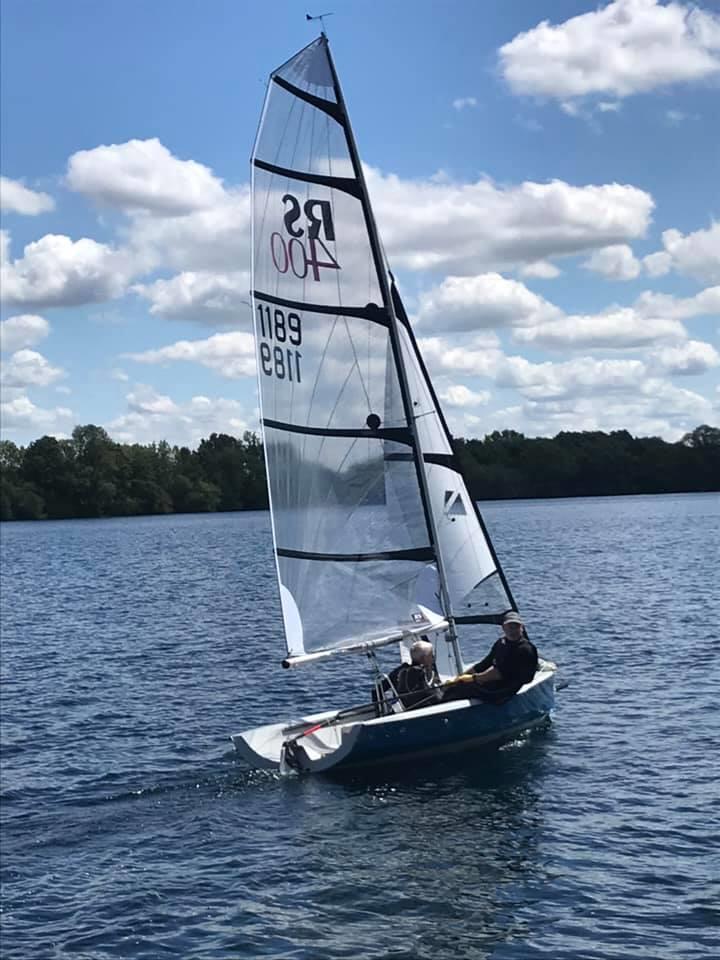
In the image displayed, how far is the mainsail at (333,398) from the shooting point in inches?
753

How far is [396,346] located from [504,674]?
5715 mm

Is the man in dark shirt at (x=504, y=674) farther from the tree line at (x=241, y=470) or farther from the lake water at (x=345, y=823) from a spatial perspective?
the tree line at (x=241, y=470)

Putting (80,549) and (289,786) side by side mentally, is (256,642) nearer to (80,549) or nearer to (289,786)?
(289,786)

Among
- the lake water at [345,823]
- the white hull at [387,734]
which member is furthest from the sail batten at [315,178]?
the lake water at [345,823]

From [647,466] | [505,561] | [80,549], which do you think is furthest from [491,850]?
[647,466]

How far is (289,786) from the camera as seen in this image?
58.4 ft

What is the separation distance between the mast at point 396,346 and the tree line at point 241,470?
139m

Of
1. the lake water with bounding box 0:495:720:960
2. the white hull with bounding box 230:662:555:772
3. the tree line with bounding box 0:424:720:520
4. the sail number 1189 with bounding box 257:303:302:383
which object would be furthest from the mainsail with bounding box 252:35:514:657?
the tree line with bounding box 0:424:720:520

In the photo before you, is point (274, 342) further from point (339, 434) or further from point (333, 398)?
point (339, 434)

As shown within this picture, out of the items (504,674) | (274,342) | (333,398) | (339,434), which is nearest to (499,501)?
(339,434)

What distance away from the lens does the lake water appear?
1275 centimetres

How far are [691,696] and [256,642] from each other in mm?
15160

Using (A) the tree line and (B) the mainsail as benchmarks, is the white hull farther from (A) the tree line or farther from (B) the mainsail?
(A) the tree line

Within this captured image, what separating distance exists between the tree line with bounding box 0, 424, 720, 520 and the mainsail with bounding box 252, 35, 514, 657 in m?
139
